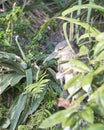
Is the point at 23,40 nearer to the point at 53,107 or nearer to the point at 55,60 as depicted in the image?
the point at 55,60

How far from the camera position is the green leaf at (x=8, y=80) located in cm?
215

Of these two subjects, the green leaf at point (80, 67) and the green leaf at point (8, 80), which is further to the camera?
the green leaf at point (8, 80)

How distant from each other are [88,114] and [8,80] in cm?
118

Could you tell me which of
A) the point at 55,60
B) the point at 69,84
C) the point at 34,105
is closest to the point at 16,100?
the point at 34,105

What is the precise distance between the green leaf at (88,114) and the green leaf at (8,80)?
3.59ft

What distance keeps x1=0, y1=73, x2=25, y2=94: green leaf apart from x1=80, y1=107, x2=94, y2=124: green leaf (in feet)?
3.59

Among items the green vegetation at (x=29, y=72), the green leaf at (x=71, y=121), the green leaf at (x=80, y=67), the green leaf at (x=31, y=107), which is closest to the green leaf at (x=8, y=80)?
the green vegetation at (x=29, y=72)

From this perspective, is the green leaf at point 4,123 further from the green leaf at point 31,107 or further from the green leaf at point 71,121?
the green leaf at point 71,121

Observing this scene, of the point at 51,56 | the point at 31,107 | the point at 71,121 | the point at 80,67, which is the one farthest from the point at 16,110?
the point at 71,121

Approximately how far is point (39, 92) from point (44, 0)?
4.63ft

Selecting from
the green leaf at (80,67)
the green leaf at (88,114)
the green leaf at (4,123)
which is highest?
the green leaf at (80,67)

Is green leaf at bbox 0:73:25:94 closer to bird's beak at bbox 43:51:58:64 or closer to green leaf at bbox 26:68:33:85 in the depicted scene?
green leaf at bbox 26:68:33:85

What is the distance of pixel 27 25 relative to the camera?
2705mm

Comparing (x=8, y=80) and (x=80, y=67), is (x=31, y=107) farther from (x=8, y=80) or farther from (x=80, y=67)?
(x=80, y=67)
